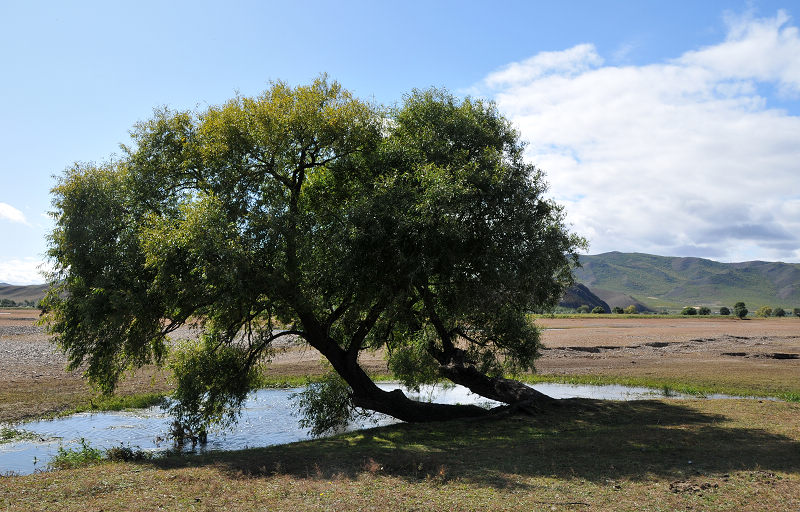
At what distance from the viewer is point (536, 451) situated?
1814cm

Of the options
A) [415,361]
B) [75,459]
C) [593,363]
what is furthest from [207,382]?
[593,363]

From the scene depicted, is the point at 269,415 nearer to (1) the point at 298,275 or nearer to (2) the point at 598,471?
(1) the point at 298,275

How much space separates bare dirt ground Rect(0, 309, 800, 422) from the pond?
2730 millimetres

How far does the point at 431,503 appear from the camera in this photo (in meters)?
12.8

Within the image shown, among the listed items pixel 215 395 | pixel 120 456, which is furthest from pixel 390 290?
pixel 120 456

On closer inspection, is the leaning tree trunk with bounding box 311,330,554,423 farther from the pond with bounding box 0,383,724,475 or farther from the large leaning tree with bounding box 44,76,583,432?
the pond with bounding box 0,383,724,475

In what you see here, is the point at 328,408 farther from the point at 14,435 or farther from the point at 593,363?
the point at 593,363

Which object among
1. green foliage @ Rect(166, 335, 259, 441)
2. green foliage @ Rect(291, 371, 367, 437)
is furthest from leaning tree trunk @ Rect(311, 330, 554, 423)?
green foliage @ Rect(166, 335, 259, 441)

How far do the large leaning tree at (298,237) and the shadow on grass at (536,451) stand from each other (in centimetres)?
331

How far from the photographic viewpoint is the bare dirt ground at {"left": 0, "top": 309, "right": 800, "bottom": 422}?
33.4m

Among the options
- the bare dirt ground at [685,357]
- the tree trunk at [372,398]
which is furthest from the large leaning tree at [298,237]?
the bare dirt ground at [685,357]

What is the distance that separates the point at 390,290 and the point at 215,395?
8.72m

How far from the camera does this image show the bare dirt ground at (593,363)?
33.4 metres

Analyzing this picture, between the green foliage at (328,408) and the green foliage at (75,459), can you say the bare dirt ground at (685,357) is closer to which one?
the green foliage at (328,408)
